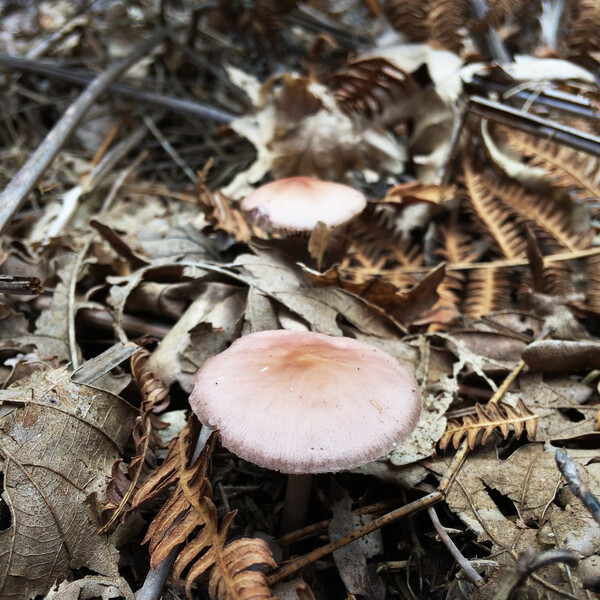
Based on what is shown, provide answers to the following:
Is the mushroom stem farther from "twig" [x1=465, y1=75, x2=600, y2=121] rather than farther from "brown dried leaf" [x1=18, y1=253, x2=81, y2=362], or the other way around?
"twig" [x1=465, y1=75, x2=600, y2=121]

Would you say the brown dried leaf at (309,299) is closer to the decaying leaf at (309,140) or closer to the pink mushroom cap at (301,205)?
the pink mushroom cap at (301,205)

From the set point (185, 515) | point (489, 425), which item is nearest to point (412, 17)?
point (489, 425)

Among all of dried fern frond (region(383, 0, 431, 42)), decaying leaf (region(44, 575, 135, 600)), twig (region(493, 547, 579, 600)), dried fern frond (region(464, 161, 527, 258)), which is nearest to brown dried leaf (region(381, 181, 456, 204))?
dried fern frond (region(464, 161, 527, 258))

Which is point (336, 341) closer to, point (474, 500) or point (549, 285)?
point (474, 500)

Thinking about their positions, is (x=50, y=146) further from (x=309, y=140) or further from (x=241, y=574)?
(x=241, y=574)

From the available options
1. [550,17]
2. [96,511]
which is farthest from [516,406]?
[550,17]
